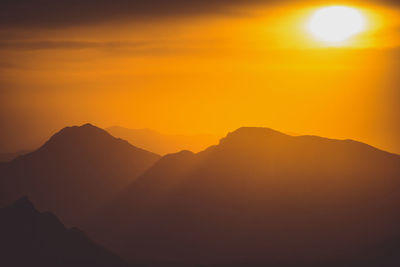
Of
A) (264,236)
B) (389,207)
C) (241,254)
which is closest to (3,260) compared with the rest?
(241,254)

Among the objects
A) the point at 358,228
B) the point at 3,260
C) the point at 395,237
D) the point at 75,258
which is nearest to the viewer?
the point at 3,260

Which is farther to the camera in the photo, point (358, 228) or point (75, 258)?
point (358, 228)

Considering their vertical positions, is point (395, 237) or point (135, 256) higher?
point (395, 237)

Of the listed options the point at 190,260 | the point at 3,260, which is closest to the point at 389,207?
the point at 190,260

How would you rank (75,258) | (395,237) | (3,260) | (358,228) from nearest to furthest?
(3,260) → (75,258) → (395,237) → (358,228)

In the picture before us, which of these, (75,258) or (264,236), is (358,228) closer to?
(264,236)

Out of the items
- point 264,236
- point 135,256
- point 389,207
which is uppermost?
point 389,207
